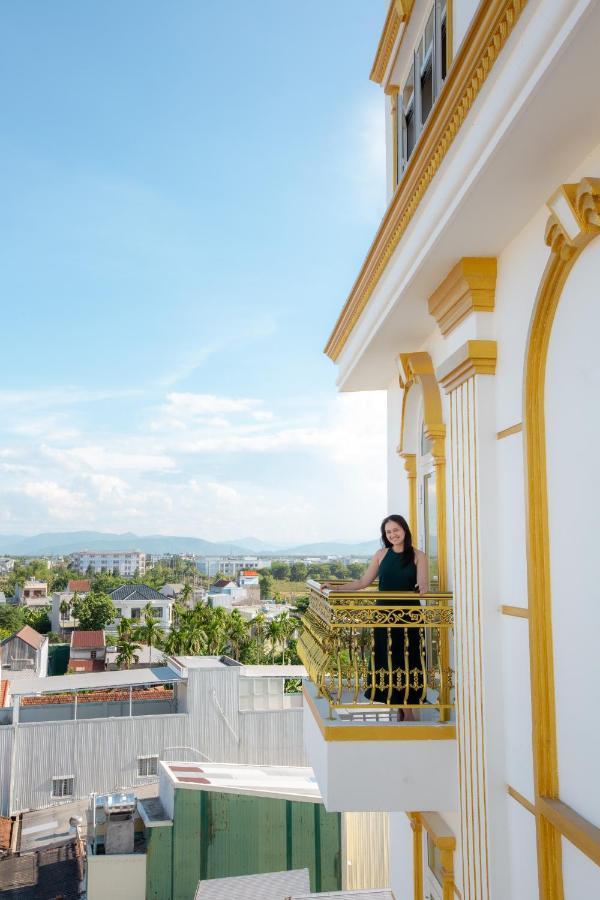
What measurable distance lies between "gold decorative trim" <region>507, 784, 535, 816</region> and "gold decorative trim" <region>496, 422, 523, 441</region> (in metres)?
1.83

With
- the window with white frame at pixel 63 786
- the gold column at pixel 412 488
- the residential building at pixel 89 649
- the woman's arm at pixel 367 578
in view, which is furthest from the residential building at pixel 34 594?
the woman's arm at pixel 367 578

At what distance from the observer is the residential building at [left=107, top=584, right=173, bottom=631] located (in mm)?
75250

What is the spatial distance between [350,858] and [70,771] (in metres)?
10.7

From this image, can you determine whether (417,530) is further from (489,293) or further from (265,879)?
(265,879)

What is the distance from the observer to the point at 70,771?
19641 mm

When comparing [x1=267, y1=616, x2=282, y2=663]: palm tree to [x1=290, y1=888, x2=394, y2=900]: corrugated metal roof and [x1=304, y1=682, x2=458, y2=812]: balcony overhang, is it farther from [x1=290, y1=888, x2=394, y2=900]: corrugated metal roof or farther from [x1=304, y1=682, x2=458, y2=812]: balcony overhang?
[x1=304, y1=682, x2=458, y2=812]: balcony overhang

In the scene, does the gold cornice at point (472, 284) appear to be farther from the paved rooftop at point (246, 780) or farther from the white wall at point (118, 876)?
the white wall at point (118, 876)

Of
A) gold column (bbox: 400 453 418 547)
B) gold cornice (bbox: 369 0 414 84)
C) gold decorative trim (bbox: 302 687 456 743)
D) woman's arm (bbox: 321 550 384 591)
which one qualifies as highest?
gold cornice (bbox: 369 0 414 84)

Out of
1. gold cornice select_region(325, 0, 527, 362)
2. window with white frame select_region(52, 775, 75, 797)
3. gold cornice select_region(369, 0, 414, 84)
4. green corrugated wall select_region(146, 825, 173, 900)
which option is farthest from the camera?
window with white frame select_region(52, 775, 75, 797)

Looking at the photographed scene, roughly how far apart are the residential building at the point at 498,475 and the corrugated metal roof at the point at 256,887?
5158 millimetres

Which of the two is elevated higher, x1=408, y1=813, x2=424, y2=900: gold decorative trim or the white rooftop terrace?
x1=408, y1=813, x2=424, y2=900: gold decorative trim

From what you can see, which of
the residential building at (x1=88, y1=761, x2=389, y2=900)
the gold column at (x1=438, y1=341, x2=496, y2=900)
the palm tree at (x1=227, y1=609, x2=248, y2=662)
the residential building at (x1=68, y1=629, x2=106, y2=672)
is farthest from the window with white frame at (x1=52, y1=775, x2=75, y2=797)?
the residential building at (x1=68, y1=629, x2=106, y2=672)

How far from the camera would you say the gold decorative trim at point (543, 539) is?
3.24m

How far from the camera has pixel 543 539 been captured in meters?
3.50
